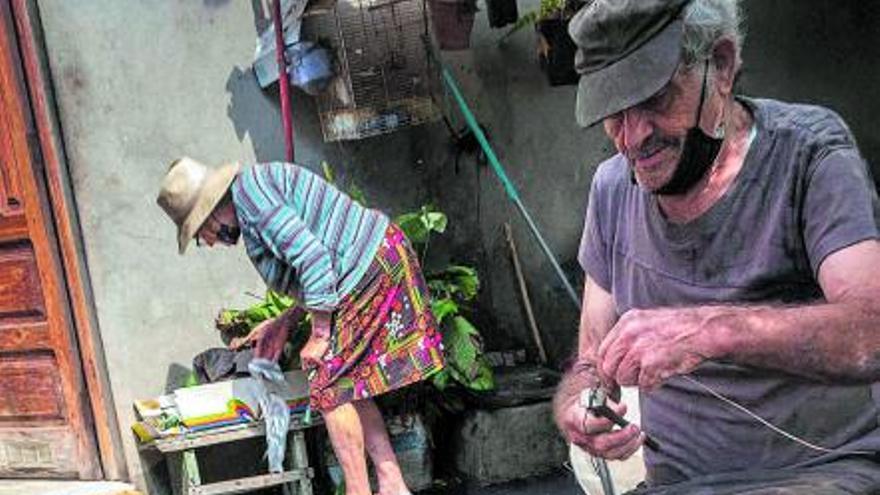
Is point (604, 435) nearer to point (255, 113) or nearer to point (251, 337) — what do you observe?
point (251, 337)

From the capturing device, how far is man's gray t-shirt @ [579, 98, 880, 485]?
163cm

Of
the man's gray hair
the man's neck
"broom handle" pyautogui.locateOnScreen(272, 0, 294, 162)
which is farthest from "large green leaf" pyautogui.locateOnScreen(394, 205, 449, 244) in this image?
the man's gray hair

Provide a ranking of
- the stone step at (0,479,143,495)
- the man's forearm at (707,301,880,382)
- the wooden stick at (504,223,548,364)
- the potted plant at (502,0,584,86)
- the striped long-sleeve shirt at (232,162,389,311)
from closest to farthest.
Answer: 1. the man's forearm at (707,301,880,382)
2. the striped long-sleeve shirt at (232,162,389,311)
3. the potted plant at (502,0,584,86)
4. the stone step at (0,479,143,495)
5. the wooden stick at (504,223,548,364)

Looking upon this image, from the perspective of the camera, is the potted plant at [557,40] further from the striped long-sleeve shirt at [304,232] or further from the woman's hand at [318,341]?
the woman's hand at [318,341]

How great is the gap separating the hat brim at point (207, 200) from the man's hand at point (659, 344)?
2.91 metres

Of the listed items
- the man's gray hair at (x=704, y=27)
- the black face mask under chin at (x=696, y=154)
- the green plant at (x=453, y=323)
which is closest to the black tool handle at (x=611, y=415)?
the black face mask under chin at (x=696, y=154)

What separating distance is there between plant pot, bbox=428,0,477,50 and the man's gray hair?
3.29m

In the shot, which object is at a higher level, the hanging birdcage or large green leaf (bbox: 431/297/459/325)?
the hanging birdcage

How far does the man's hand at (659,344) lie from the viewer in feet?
4.82

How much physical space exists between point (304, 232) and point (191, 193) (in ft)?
2.10

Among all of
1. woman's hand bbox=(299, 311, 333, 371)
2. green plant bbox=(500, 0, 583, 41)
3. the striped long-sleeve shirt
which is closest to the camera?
the striped long-sleeve shirt

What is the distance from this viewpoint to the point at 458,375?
479 cm

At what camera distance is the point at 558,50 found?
4.67 meters

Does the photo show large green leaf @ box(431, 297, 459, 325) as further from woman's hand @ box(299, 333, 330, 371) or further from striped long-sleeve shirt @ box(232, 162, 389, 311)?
woman's hand @ box(299, 333, 330, 371)
